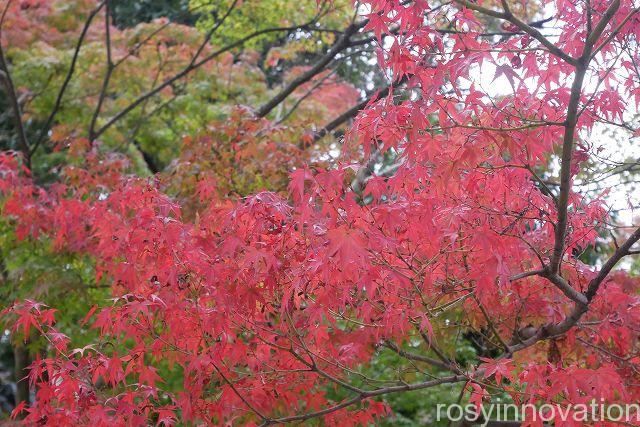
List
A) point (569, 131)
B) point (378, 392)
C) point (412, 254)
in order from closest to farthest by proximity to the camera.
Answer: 1. point (569, 131)
2. point (412, 254)
3. point (378, 392)

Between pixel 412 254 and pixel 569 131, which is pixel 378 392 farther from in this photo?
pixel 569 131

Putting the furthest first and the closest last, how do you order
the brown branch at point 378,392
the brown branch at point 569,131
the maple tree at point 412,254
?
the brown branch at point 378,392
the maple tree at point 412,254
the brown branch at point 569,131

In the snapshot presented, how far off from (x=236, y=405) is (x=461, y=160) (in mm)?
1926

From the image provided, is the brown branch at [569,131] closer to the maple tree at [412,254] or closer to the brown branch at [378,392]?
the maple tree at [412,254]

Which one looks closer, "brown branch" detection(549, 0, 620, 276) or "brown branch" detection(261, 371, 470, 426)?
"brown branch" detection(549, 0, 620, 276)

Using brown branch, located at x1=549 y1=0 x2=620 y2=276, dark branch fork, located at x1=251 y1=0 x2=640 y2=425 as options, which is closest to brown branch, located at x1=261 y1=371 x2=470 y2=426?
dark branch fork, located at x1=251 y1=0 x2=640 y2=425

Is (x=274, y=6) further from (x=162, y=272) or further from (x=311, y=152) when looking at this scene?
(x=162, y=272)

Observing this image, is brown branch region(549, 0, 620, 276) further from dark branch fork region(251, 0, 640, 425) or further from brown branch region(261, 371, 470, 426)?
brown branch region(261, 371, 470, 426)

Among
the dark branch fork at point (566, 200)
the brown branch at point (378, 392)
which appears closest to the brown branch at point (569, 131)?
the dark branch fork at point (566, 200)

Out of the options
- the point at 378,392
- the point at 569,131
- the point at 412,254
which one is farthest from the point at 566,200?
the point at 378,392

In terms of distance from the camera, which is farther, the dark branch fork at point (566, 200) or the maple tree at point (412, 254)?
the maple tree at point (412, 254)

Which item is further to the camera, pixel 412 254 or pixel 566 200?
pixel 412 254

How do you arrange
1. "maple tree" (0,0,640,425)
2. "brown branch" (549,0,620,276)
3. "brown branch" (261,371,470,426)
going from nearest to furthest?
"brown branch" (549,0,620,276)
"maple tree" (0,0,640,425)
"brown branch" (261,371,470,426)

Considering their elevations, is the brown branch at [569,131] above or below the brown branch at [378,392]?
above
